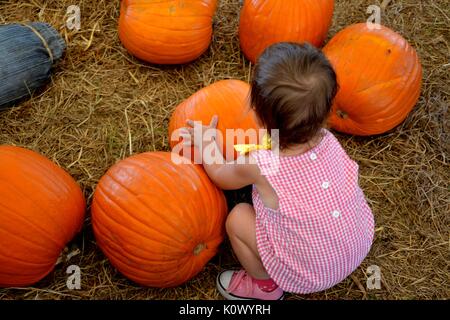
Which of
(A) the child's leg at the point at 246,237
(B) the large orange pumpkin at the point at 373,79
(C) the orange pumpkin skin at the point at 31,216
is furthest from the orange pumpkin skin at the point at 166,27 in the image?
(A) the child's leg at the point at 246,237

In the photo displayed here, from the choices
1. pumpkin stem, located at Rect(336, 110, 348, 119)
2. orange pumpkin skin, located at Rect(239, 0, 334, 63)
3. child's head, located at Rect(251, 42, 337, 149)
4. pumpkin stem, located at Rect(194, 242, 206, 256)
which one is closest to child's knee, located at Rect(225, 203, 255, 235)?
pumpkin stem, located at Rect(194, 242, 206, 256)

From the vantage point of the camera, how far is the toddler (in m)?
1.84

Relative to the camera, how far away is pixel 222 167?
226cm

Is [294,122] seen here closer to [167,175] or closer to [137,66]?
[167,175]

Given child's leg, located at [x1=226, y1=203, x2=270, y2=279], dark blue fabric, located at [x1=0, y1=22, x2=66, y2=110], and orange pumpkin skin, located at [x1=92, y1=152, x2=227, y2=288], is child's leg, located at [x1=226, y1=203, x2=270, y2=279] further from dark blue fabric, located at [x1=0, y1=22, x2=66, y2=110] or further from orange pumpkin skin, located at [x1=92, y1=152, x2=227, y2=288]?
dark blue fabric, located at [x1=0, y1=22, x2=66, y2=110]

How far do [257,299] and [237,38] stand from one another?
1.74m

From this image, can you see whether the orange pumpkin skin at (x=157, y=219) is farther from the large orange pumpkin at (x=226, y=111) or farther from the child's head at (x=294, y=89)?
the child's head at (x=294, y=89)

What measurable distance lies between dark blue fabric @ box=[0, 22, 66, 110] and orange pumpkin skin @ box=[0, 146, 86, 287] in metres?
0.71

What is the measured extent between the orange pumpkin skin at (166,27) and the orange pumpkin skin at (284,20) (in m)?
0.26

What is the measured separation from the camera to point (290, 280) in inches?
85.4

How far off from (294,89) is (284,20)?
126 centimetres

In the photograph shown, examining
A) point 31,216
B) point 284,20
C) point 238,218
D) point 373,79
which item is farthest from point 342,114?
point 31,216

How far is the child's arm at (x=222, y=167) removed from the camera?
2.10 m

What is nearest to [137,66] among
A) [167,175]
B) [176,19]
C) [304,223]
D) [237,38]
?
[176,19]
